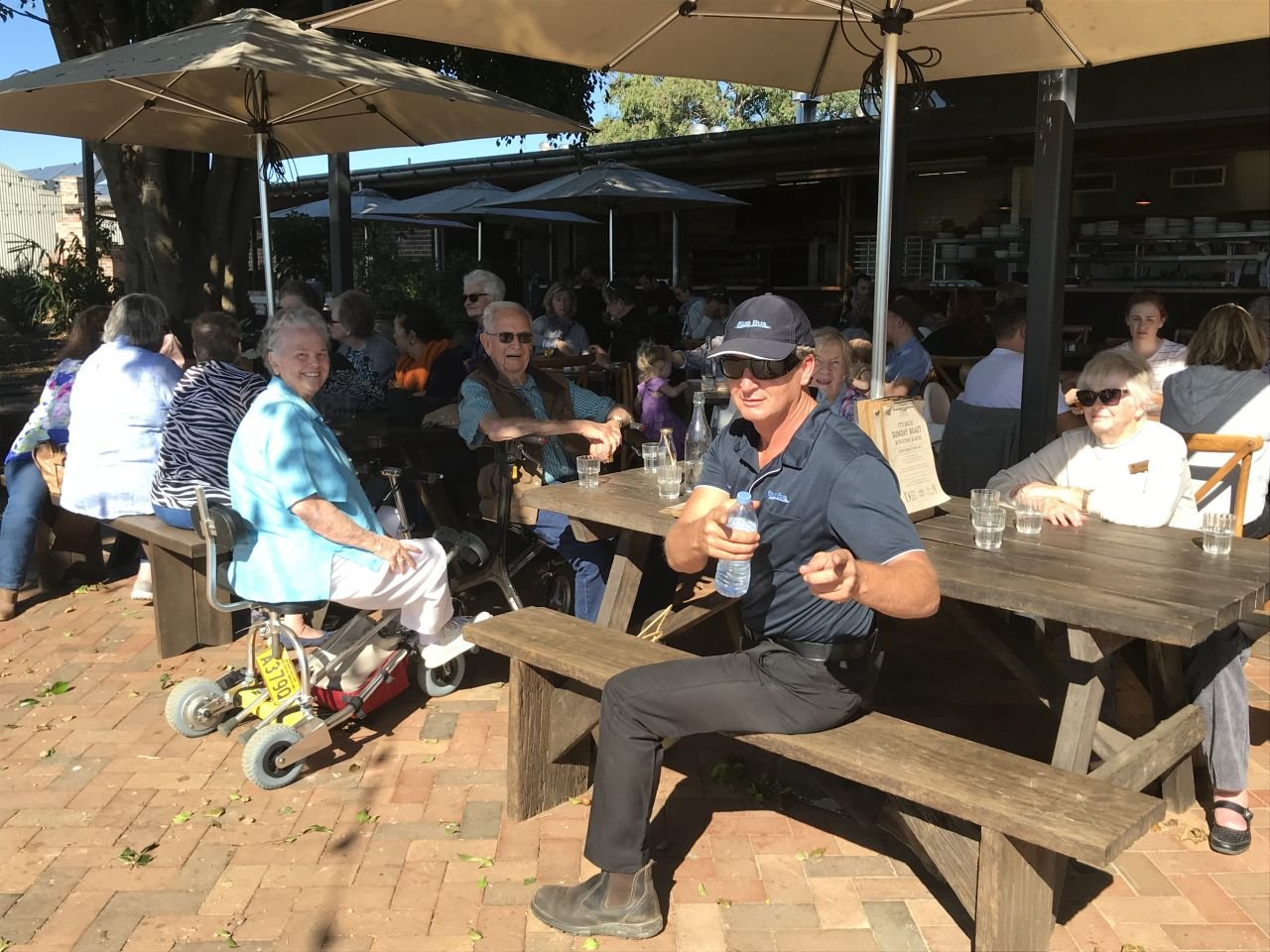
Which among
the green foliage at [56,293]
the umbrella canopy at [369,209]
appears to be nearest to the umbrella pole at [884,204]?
the umbrella canopy at [369,209]

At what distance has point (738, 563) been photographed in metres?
2.21

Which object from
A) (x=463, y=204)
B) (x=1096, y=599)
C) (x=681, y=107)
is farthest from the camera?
(x=681, y=107)

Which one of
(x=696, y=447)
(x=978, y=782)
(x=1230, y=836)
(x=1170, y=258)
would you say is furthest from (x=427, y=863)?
(x=1170, y=258)

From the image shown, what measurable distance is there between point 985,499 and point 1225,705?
904 mm

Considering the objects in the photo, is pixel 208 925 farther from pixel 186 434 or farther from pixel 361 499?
pixel 186 434

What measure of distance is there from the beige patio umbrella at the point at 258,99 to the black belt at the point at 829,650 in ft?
10.6

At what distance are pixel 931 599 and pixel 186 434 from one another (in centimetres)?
316

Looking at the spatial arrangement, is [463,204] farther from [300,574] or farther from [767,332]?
[767,332]

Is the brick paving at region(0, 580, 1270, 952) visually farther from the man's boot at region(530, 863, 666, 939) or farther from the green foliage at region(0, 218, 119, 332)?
the green foliage at region(0, 218, 119, 332)

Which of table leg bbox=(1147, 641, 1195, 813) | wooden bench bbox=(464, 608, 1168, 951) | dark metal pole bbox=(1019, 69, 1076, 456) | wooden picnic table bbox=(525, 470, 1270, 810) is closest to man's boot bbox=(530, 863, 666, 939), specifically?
wooden bench bbox=(464, 608, 1168, 951)

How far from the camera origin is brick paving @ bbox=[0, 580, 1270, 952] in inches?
103

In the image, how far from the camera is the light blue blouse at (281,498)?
3.32 metres

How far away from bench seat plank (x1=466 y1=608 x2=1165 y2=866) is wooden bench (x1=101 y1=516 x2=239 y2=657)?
2283mm

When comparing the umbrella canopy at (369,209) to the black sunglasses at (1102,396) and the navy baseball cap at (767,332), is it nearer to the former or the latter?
the black sunglasses at (1102,396)
